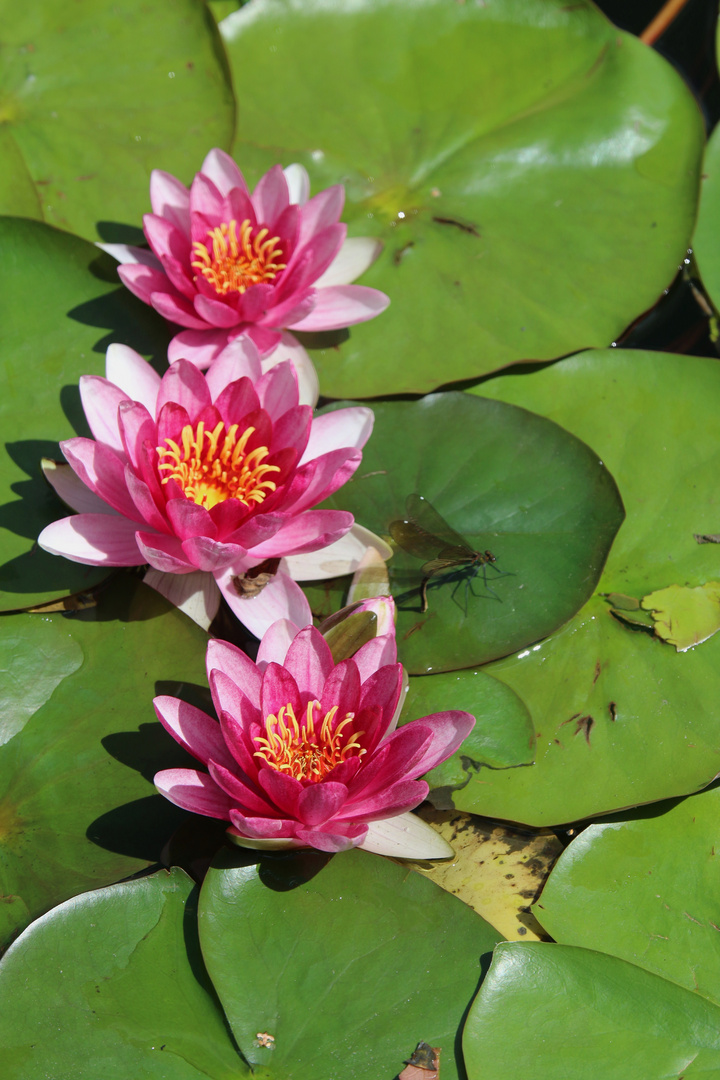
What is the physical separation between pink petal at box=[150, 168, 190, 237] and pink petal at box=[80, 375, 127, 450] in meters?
0.73

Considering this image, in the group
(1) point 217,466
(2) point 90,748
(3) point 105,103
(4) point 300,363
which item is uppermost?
(3) point 105,103

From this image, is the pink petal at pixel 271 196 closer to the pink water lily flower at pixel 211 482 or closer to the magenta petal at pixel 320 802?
the pink water lily flower at pixel 211 482

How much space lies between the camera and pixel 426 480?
220 cm

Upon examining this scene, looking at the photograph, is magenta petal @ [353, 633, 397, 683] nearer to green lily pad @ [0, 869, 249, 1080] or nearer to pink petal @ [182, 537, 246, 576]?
pink petal @ [182, 537, 246, 576]

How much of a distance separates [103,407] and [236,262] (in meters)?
0.71

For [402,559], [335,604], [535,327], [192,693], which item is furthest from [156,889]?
[535,327]

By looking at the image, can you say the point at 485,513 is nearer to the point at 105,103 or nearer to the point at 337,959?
the point at 337,959

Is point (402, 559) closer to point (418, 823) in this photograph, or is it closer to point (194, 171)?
point (418, 823)

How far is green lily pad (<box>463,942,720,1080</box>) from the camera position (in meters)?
1.55

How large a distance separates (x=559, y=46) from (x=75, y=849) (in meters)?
3.21

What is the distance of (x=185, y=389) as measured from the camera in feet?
6.40

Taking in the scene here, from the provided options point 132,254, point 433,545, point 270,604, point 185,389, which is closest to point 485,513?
point 433,545

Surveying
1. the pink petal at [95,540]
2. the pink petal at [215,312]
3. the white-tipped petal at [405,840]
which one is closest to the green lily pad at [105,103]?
the pink petal at [215,312]

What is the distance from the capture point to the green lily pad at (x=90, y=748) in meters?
1.70
